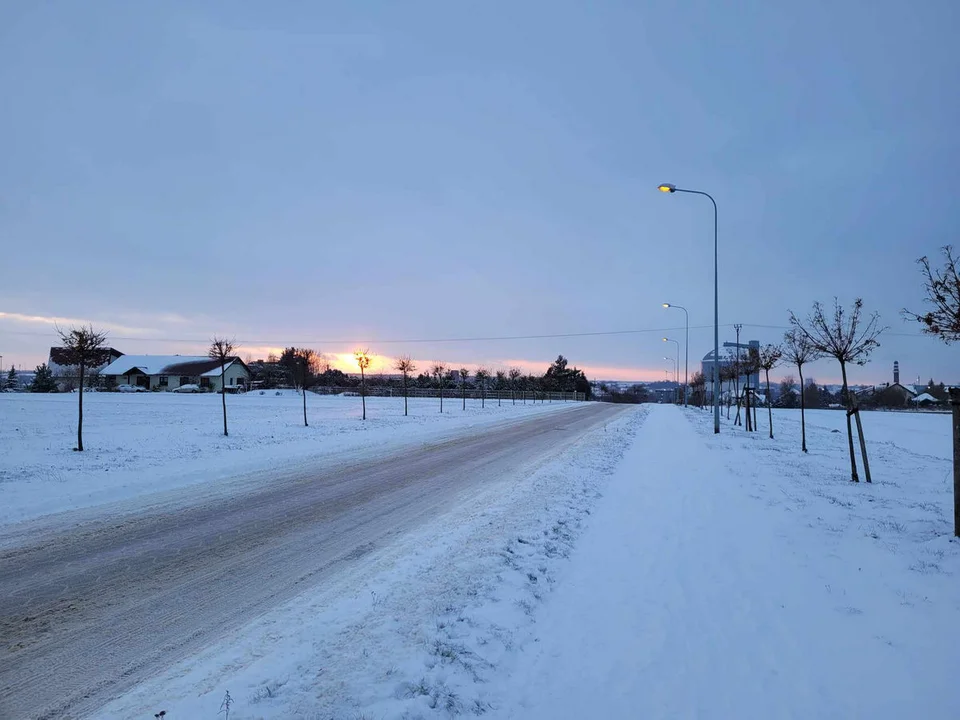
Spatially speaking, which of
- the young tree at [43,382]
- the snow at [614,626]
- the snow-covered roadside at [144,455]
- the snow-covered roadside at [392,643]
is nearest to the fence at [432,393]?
the young tree at [43,382]

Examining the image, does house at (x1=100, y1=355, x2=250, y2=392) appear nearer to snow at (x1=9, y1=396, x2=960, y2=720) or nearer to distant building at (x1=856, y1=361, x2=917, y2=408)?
snow at (x1=9, y1=396, x2=960, y2=720)

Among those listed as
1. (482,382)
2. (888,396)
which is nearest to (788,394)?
(888,396)

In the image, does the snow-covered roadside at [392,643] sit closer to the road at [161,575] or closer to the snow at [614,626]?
the snow at [614,626]

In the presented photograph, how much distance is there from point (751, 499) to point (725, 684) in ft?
20.7

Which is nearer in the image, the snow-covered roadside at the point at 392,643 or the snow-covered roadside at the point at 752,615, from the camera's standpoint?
the snow-covered roadside at the point at 392,643

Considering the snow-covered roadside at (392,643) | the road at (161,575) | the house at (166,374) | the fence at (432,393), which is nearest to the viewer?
the snow-covered roadside at (392,643)

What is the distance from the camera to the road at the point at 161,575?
3.42 metres

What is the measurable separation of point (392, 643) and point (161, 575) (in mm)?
2862

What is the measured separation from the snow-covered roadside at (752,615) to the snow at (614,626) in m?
0.02

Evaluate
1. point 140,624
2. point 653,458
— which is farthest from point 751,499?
point 140,624

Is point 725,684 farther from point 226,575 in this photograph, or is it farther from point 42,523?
point 42,523

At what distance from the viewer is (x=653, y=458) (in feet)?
46.4

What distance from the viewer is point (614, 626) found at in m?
4.14

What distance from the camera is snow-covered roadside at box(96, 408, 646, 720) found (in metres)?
3.07
